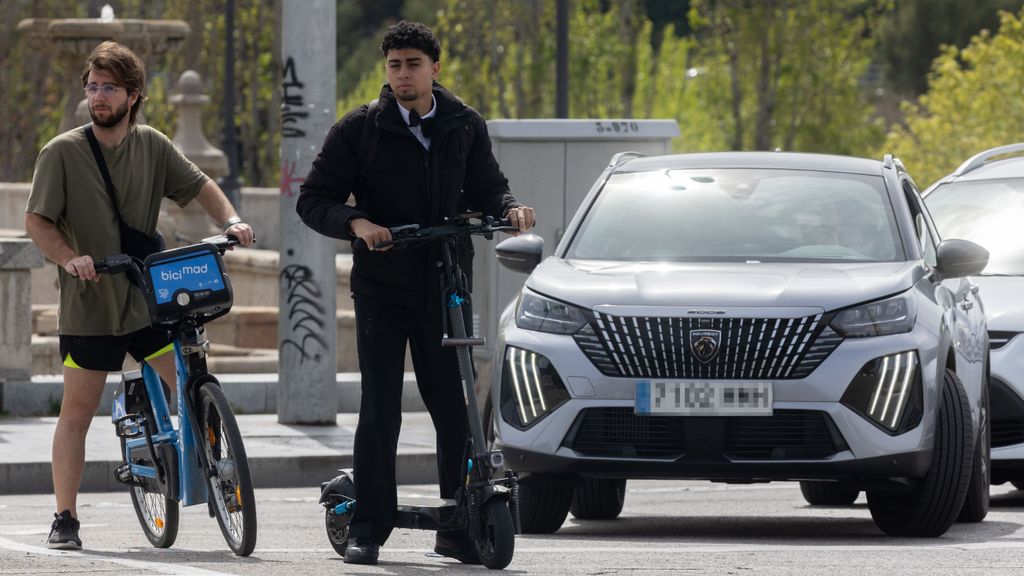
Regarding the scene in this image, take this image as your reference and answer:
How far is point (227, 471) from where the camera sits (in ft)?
23.8

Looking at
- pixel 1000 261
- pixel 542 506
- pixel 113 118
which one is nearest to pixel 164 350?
pixel 113 118

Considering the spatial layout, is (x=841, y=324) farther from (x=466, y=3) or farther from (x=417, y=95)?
(x=466, y=3)

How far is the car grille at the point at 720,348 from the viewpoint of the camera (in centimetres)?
795

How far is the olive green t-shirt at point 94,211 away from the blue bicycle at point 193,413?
0.11 m

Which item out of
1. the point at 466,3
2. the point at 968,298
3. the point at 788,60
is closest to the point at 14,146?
the point at 466,3

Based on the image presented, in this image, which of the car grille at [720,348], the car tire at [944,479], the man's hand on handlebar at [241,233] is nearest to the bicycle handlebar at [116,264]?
the man's hand on handlebar at [241,233]

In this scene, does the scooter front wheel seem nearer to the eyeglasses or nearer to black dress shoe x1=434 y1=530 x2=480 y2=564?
black dress shoe x1=434 y1=530 x2=480 y2=564

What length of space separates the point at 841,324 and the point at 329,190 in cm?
201

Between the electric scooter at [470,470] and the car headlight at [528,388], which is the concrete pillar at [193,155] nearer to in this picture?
the car headlight at [528,388]

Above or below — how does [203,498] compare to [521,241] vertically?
below

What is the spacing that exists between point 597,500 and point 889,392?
6.11ft

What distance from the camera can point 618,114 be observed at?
152ft

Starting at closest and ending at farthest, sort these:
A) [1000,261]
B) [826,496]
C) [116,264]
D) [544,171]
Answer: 1. [116,264]
2. [826,496]
3. [1000,261]
4. [544,171]

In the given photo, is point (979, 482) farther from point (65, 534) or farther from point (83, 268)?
point (83, 268)
